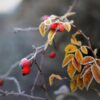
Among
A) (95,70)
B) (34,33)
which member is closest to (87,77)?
(95,70)

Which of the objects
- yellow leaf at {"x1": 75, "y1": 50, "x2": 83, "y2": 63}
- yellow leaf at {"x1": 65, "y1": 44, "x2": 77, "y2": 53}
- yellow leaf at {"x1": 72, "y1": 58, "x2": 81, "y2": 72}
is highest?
yellow leaf at {"x1": 65, "y1": 44, "x2": 77, "y2": 53}

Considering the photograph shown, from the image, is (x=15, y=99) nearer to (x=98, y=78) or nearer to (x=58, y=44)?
(x=58, y=44)

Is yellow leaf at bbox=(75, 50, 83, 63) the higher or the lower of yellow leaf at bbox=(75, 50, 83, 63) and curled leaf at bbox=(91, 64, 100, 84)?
the higher

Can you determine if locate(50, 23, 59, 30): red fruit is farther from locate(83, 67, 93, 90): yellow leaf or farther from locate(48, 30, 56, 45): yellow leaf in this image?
locate(83, 67, 93, 90): yellow leaf

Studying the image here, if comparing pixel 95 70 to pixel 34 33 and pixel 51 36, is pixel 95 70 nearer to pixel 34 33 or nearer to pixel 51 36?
pixel 51 36

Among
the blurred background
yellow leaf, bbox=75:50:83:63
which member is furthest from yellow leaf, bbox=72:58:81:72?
the blurred background

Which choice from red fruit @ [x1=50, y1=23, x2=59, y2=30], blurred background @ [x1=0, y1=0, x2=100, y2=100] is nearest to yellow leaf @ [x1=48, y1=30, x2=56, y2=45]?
red fruit @ [x1=50, y1=23, x2=59, y2=30]

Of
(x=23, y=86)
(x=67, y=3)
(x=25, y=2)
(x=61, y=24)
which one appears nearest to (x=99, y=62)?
(x=61, y=24)

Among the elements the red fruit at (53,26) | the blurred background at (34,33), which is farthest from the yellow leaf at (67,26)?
the blurred background at (34,33)

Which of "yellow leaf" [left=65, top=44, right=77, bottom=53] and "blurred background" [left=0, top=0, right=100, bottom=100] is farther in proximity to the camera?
"blurred background" [left=0, top=0, right=100, bottom=100]
